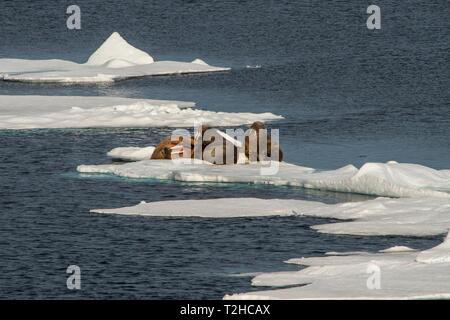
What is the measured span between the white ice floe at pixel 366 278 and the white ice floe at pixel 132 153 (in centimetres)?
1508

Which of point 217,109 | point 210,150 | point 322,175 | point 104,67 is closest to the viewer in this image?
point 322,175

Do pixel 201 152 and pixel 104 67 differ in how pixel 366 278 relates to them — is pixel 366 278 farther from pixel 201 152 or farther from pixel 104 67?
pixel 104 67

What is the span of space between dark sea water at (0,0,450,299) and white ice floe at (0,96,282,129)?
1.09m

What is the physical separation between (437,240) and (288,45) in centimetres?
5607

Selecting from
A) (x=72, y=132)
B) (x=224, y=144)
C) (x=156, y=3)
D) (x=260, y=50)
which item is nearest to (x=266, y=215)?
(x=224, y=144)

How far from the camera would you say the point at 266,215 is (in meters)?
39.3

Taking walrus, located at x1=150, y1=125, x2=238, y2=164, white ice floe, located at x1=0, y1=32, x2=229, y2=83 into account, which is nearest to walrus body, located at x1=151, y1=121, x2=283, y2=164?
walrus, located at x1=150, y1=125, x2=238, y2=164

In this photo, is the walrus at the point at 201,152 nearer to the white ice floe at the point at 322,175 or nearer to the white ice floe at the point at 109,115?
the white ice floe at the point at 322,175

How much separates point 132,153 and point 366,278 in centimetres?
1871

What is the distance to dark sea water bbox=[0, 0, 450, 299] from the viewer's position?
34688mm

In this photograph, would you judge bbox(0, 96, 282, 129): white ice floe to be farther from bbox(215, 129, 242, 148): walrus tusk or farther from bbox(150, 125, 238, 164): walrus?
bbox(215, 129, 242, 148): walrus tusk

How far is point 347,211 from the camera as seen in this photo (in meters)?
38.9

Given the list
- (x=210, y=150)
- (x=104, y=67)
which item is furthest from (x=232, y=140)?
(x=104, y=67)
